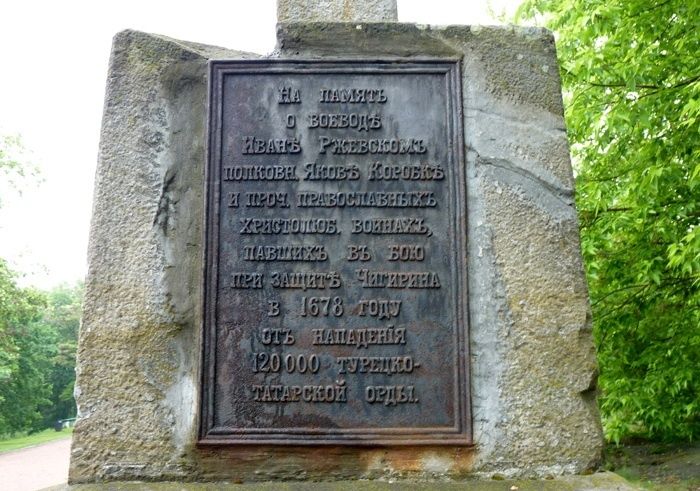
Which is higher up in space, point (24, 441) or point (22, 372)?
point (22, 372)

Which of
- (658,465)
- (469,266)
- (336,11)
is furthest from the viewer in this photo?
(658,465)

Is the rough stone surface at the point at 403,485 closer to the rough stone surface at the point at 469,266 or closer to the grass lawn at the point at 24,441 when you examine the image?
the rough stone surface at the point at 469,266

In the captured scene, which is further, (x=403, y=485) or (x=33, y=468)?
(x=33, y=468)

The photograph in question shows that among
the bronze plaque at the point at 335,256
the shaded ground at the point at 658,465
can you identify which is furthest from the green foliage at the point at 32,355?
the bronze plaque at the point at 335,256

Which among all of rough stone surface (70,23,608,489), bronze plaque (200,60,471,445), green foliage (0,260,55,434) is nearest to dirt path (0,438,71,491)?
green foliage (0,260,55,434)

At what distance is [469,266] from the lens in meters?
2.94

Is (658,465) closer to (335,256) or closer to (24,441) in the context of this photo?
(335,256)

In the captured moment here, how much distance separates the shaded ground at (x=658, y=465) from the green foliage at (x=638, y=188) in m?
0.53

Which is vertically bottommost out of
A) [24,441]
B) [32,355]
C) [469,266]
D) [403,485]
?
[24,441]

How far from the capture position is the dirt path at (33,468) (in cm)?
1147

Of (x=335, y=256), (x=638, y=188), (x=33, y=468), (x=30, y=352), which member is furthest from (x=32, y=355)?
(x=335, y=256)

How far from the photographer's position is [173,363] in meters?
2.85

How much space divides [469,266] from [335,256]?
63cm

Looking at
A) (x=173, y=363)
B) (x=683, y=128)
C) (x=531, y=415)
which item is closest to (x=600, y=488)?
(x=531, y=415)
